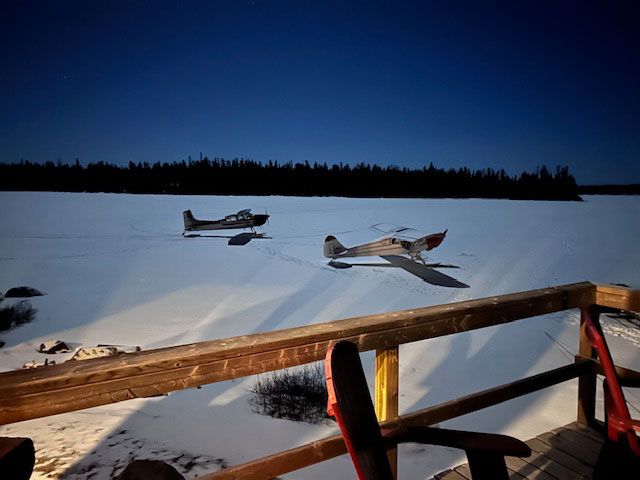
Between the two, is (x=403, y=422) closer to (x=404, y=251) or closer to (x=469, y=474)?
(x=469, y=474)

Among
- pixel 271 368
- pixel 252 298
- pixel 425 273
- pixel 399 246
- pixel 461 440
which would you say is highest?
pixel 271 368

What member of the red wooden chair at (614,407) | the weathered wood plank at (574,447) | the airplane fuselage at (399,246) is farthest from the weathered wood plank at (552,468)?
the airplane fuselage at (399,246)

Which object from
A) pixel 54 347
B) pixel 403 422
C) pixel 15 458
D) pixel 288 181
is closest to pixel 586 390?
pixel 403 422

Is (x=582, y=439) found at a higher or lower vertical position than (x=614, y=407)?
lower

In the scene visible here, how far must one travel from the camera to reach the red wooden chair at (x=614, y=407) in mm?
1507

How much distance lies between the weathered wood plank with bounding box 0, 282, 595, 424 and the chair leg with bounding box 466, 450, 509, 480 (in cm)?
52

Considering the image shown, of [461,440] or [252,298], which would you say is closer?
[461,440]

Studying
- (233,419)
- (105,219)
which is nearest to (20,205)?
(105,219)

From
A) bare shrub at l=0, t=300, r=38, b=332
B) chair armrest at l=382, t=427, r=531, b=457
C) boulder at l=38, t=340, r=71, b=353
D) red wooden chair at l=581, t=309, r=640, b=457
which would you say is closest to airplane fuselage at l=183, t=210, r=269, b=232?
bare shrub at l=0, t=300, r=38, b=332

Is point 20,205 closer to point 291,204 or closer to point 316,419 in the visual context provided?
point 291,204

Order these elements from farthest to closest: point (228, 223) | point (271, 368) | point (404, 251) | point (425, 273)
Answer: point (228, 223) < point (425, 273) < point (404, 251) < point (271, 368)

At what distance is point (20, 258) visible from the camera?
20156 mm

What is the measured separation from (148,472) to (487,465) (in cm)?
271

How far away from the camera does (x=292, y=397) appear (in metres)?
6.09
